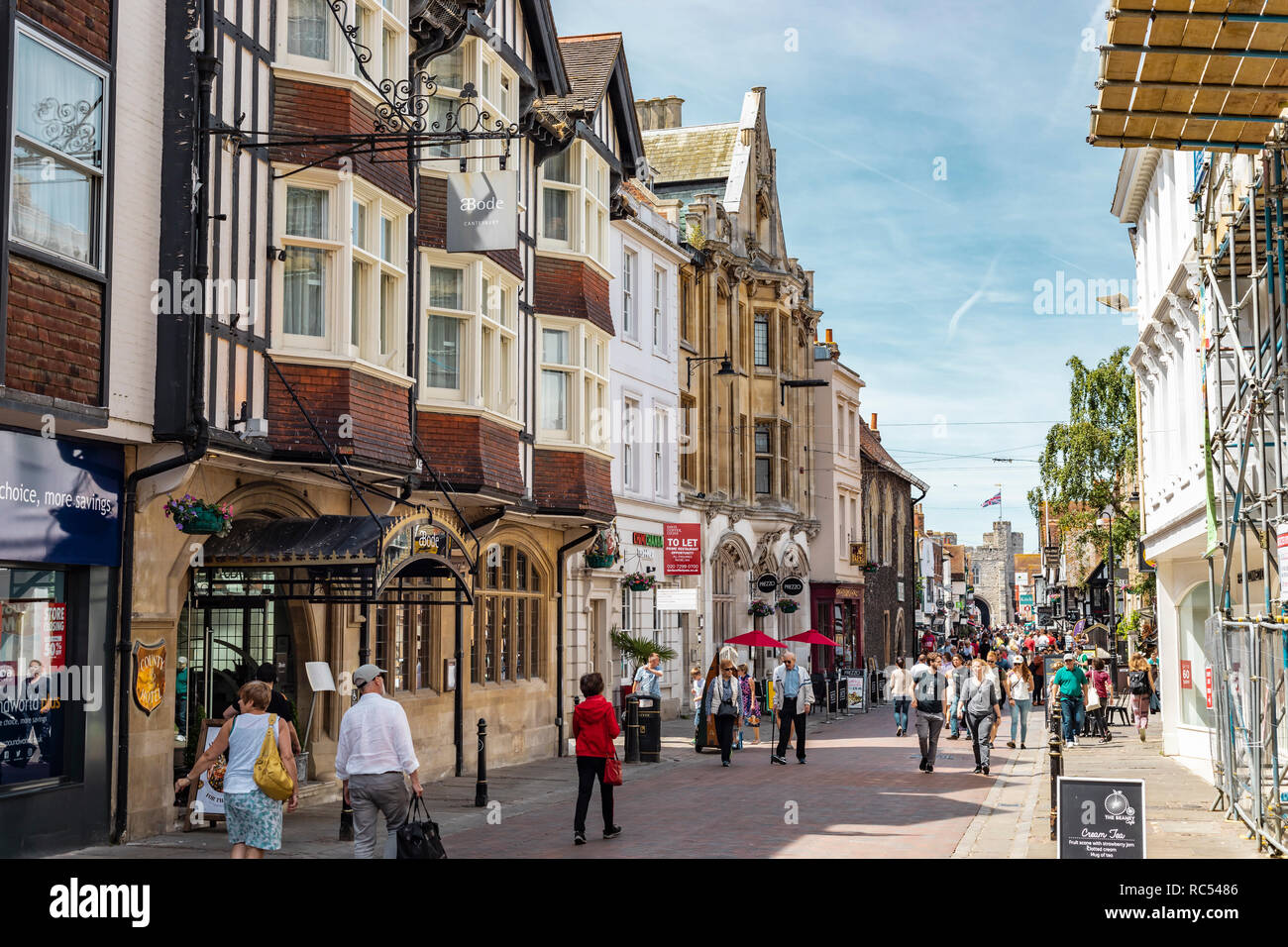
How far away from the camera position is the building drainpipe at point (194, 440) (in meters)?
13.7

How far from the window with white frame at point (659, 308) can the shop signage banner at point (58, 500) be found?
21.9 metres

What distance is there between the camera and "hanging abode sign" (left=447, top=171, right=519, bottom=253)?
17.5 m

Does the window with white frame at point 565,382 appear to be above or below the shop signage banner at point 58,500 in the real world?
above

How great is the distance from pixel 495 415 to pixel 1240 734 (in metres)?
10.9

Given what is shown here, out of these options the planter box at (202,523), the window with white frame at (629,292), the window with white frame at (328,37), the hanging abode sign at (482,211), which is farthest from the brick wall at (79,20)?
the window with white frame at (629,292)

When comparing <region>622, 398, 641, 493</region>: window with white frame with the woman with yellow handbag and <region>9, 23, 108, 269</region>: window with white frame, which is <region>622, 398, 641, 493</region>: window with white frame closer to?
<region>9, 23, 108, 269</region>: window with white frame

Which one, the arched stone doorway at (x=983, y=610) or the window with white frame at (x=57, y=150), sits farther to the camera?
the arched stone doorway at (x=983, y=610)

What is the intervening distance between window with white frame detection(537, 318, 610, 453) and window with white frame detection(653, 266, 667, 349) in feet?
32.1

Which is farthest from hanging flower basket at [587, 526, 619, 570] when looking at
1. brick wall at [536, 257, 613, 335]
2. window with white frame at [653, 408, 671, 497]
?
window with white frame at [653, 408, 671, 497]

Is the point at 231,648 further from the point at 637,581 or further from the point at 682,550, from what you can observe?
the point at 682,550

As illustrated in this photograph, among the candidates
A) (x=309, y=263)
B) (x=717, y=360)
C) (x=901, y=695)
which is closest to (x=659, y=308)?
(x=717, y=360)

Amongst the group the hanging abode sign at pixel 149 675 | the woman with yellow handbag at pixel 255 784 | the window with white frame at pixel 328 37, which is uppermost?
the window with white frame at pixel 328 37

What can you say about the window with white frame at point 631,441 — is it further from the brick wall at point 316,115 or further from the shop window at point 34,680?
the shop window at point 34,680

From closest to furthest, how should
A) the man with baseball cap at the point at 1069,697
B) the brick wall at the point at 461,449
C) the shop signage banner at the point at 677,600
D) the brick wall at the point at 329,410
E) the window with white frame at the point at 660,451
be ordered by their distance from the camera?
the brick wall at the point at 329,410
the brick wall at the point at 461,449
the man with baseball cap at the point at 1069,697
the shop signage banner at the point at 677,600
the window with white frame at the point at 660,451
